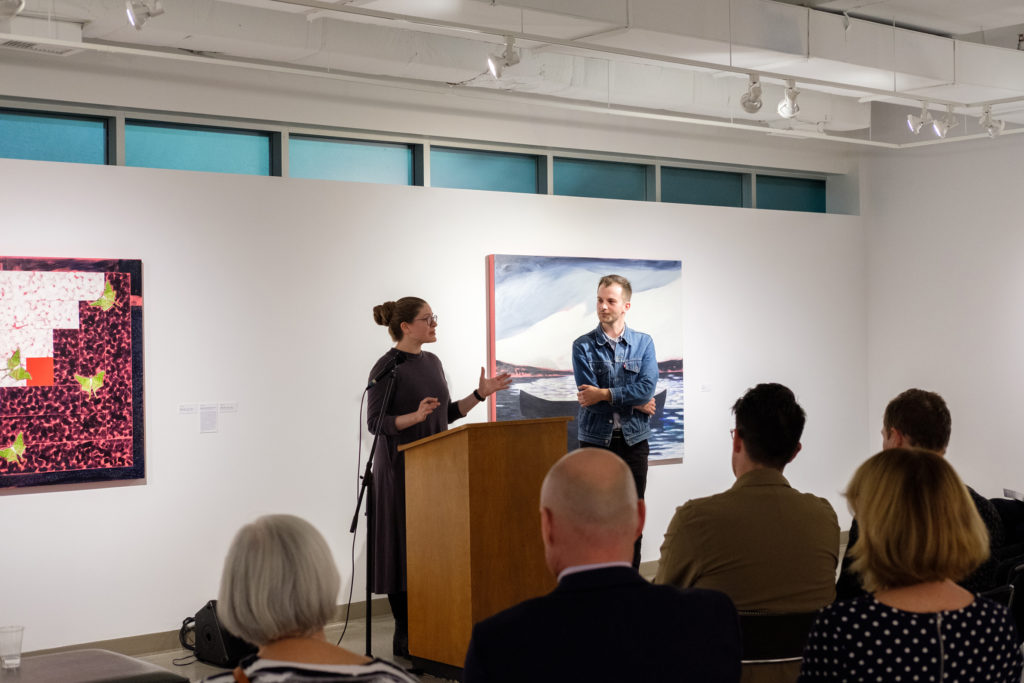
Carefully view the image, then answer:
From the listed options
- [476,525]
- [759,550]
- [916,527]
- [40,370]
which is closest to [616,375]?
[476,525]

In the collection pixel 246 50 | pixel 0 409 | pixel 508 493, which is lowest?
pixel 508 493

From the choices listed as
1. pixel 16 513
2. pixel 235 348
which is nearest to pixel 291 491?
pixel 235 348

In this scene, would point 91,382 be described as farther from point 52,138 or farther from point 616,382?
point 616,382

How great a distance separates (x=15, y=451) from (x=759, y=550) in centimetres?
399

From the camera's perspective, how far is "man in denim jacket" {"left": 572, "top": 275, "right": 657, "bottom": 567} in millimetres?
5875

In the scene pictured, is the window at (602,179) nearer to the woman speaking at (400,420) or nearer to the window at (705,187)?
the window at (705,187)

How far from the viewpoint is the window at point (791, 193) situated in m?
8.77

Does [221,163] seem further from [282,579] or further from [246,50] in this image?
[282,579]

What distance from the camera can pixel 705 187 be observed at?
838 cm

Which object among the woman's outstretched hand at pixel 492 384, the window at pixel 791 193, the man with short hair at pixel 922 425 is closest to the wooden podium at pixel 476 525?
the woman's outstretched hand at pixel 492 384

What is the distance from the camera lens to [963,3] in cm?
634

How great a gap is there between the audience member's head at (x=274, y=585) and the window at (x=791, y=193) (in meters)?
7.26

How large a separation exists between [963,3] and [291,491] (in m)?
4.73

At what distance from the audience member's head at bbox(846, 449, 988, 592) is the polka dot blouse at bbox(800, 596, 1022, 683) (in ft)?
0.24
